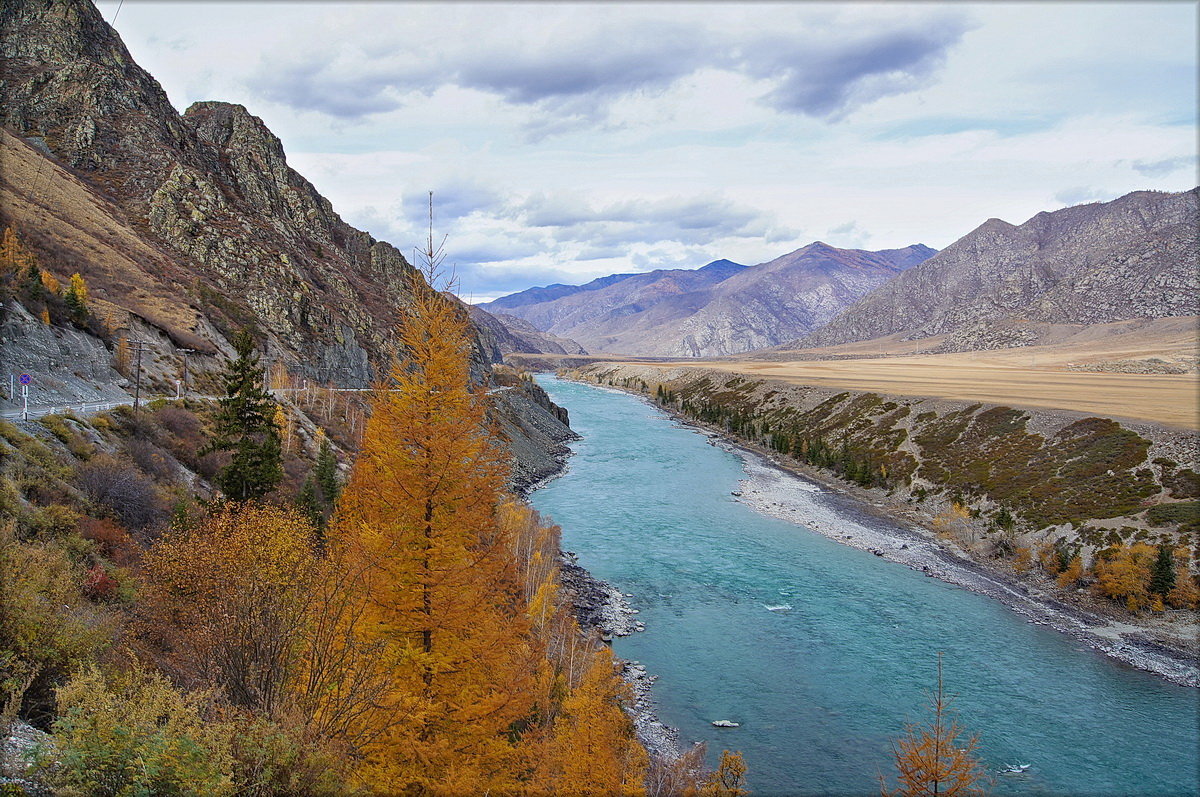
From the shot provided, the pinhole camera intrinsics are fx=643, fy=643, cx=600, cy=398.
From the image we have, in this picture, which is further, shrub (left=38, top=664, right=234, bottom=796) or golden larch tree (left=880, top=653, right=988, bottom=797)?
golden larch tree (left=880, top=653, right=988, bottom=797)

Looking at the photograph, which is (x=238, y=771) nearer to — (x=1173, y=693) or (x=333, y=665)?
(x=333, y=665)

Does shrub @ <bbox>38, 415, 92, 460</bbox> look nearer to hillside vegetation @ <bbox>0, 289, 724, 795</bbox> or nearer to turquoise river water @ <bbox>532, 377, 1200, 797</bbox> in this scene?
hillside vegetation @ <bbox>0, 289, 724, 795</bbox>

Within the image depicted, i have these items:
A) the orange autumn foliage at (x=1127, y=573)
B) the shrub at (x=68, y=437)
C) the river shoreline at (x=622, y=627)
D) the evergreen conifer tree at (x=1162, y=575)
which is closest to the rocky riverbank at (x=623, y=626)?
the river shoreline at (x=622, y=627)

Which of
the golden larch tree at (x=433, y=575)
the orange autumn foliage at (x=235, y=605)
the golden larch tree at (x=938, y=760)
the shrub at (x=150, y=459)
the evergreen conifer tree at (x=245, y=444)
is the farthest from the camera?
the evergreen conifer tree at (x=245, y=444)

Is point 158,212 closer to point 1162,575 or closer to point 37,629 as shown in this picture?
point 37,629

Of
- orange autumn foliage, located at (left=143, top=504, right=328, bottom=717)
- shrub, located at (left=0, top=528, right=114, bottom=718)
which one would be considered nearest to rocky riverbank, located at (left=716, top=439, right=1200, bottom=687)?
orange autumn foliage, located at (left=143, top=504, right=328, bottom=717)

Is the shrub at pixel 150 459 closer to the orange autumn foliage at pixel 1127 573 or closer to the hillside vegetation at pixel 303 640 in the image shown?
the hillside vegetation at pixel 303 640

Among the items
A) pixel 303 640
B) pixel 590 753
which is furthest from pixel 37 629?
pixel 590 753
